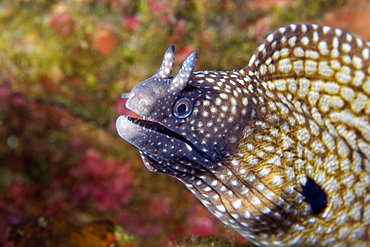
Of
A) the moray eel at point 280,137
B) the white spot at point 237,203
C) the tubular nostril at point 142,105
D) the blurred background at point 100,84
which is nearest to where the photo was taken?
the tubular nostril at point 142,105

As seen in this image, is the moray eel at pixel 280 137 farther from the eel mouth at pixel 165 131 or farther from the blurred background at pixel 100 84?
the blurred background at pixel 100 84

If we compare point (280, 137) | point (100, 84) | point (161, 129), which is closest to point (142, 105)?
point (161, 129)

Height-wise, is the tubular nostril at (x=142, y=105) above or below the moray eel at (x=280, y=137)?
below

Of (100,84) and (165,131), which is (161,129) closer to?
(165,131)

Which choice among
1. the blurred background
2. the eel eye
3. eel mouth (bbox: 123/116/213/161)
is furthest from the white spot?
the blurred background

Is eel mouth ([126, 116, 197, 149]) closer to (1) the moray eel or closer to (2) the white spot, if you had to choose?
(1) the moray eel

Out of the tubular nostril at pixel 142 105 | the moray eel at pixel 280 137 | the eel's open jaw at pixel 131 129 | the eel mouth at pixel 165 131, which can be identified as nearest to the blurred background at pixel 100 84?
the moray eel at pixel 280 137
